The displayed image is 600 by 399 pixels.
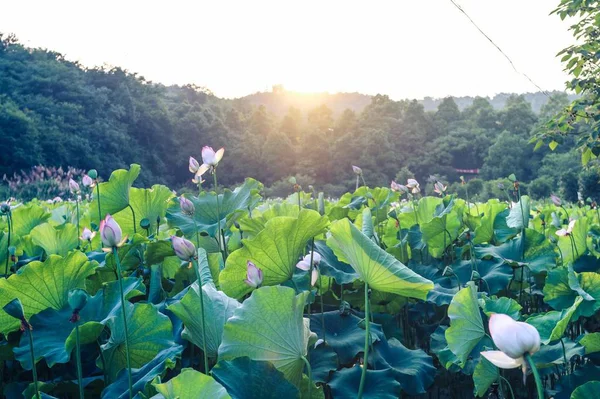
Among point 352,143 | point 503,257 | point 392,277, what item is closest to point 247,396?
point 392,277

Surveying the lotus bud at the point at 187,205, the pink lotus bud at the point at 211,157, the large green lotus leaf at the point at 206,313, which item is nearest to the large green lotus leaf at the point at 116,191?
the pink lotus bud at the point at 211,157

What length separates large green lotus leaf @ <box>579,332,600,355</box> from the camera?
655mm

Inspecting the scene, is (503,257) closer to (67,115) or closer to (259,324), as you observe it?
(259,324)

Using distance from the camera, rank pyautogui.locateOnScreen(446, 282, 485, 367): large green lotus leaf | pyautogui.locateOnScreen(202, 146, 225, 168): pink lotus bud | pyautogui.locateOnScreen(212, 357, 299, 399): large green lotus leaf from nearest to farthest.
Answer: pyautogui.locateOnScreen(212, 357, 299, 399): large green lotus leaf, pyautogui.locateOnScreen(446, 282, 485, 367): large green lotus leaf, pyautogui.locateOnScreen(202, 146, 225, 168): pink lotus bud

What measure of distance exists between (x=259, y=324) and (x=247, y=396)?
0.22 ft

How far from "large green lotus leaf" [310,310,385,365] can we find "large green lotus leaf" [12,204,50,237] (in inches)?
34.8

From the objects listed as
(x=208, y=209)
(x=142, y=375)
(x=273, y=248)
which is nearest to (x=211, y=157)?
(x=208, y=209)

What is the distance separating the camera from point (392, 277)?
22.2 inches

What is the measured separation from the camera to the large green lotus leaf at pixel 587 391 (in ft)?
1.70

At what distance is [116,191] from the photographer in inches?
45.6

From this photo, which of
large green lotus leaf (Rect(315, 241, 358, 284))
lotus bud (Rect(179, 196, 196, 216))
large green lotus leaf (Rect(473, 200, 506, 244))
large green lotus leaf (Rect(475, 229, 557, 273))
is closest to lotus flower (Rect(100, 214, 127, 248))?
lotus bud (Rect(179, 196, 196, 216))

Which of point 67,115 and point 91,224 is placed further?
point 67,115

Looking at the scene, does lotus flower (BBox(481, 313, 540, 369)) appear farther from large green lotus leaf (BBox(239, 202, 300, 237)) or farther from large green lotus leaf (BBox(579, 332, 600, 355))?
large green lotus leaf (BBox(239, 202, 300, 237))

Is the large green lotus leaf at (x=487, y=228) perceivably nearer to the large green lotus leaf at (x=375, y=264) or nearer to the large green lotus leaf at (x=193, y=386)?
the large green lotus leaf at (x=375, y=264)
